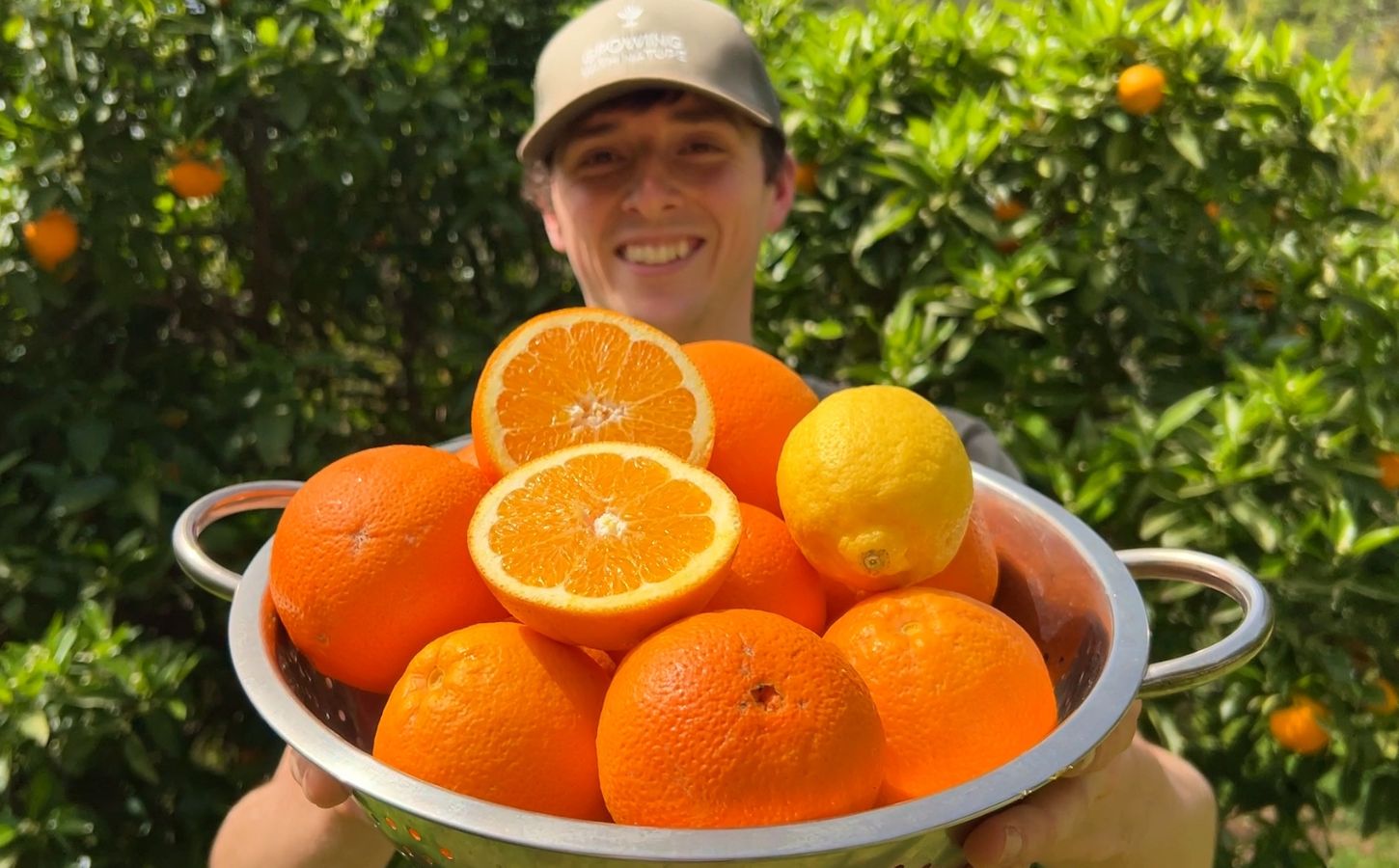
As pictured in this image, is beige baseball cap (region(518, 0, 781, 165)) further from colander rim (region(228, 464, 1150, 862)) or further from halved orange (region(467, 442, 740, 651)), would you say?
colander rim (region(228, 464, 1150, 862))

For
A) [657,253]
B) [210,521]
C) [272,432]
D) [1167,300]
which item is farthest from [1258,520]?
[272,432]

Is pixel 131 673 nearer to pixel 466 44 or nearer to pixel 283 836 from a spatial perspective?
pixel 283 836

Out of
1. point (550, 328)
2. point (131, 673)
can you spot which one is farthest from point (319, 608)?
point (131, 673)

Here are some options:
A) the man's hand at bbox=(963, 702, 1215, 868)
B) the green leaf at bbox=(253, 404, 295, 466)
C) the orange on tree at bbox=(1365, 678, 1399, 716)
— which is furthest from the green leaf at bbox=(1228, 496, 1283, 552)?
the green leaf at bbox=(253, 404, 295, 466)

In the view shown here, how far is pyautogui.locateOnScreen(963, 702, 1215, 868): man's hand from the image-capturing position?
660mm

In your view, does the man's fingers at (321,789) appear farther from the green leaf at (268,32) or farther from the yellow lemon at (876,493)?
the green leaf at (268,32)

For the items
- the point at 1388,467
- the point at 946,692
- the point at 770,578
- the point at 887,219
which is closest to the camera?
the point at 946,692

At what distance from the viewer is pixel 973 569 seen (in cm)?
88

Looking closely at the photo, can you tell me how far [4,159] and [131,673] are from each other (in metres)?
0.91

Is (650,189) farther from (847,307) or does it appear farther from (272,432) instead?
(272,432)

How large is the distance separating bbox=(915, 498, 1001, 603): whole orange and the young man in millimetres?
351

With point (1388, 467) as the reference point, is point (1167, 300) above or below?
above

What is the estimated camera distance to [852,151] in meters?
2.03

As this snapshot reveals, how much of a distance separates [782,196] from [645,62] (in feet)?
1.53
